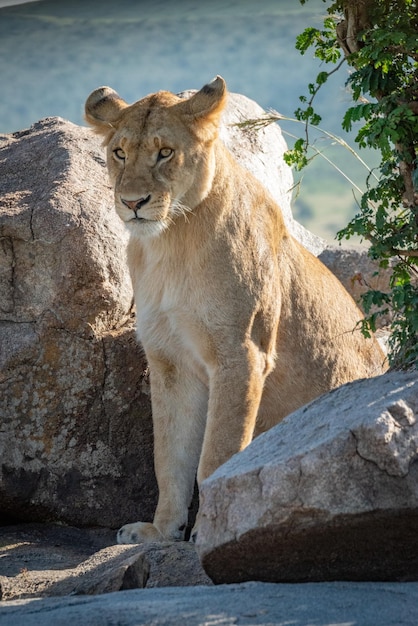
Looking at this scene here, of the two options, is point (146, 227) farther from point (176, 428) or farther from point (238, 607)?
point (238, 607)

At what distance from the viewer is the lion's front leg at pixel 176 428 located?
577 centimetres

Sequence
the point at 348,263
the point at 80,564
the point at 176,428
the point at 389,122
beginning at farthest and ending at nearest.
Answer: the point at 348,263, the point at 176,428, the point at 80,564, the point at 389,122

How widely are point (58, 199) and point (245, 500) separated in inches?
119

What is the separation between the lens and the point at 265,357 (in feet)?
18.4

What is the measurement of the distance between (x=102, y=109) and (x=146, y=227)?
81 centimetres

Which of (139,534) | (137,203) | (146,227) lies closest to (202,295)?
(146,227)

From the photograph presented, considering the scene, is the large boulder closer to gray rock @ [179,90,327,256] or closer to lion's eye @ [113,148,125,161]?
lion's eye @ [113,148,125,161]

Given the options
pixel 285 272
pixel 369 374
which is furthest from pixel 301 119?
pixel 369 374

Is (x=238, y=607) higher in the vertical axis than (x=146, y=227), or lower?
lower

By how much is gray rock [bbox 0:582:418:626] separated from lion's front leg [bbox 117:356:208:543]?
198cm

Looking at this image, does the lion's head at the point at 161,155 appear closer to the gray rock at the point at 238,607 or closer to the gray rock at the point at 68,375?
the gray rock at the point at 68,375

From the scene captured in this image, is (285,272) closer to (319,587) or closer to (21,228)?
(21,228)

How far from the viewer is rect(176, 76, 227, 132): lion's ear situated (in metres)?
5.39

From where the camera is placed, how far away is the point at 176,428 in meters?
5.86
